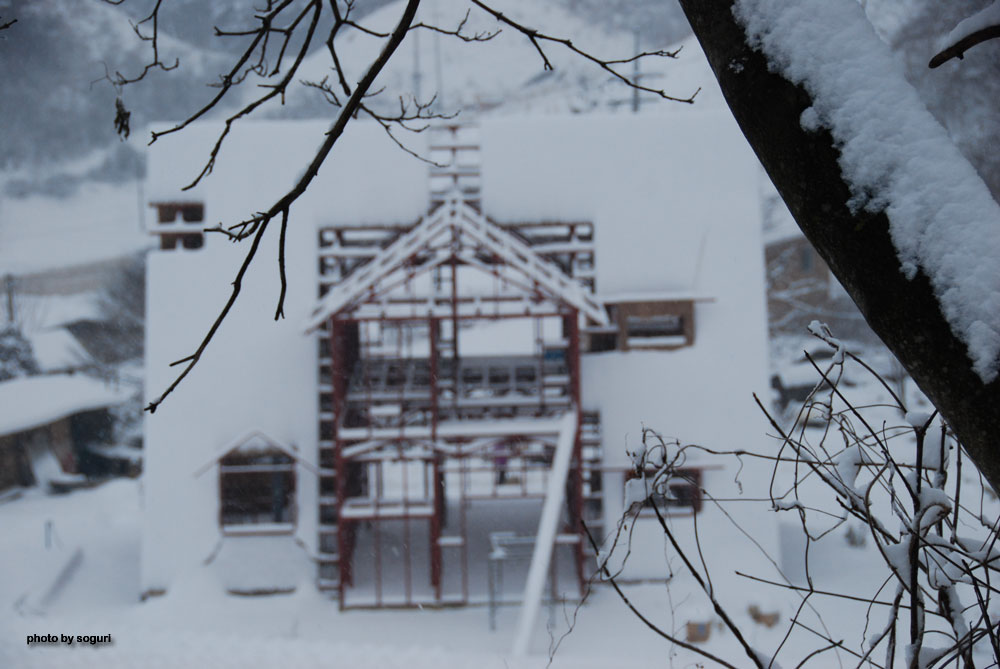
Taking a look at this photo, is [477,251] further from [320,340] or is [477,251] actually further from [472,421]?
[320,340]

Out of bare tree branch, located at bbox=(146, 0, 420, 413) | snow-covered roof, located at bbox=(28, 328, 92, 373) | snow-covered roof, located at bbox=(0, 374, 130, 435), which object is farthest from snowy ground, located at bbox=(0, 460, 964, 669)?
snow-covered roof, located at bbox=(28, 328, 92, 373)

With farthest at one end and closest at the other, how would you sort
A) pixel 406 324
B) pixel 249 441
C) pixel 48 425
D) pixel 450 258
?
pixel 48 425, pixel 249 441, pixel 406 324, pixel 450 258

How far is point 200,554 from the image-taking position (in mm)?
8211

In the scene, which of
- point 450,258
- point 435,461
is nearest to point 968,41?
point 450,258

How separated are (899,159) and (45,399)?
16.1 m

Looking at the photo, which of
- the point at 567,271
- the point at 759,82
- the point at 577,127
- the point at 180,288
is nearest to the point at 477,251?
the point at 567,271

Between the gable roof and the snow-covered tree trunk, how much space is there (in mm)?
5885

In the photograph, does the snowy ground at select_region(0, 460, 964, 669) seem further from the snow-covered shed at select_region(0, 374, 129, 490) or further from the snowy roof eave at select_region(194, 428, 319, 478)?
the snow-covered shed at select_region(0, 374, 129, 490)

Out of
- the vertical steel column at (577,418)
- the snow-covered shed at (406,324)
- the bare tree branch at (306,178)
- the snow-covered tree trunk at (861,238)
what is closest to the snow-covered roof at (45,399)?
the snow-covered shed at (406,324)

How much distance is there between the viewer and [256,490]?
8398 millimetres

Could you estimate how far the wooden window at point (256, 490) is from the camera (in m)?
8.12

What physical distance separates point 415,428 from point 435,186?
9.09ft

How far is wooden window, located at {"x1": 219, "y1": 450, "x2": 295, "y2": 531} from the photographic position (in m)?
8.12

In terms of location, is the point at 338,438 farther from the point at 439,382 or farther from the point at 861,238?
the point at 861,238
